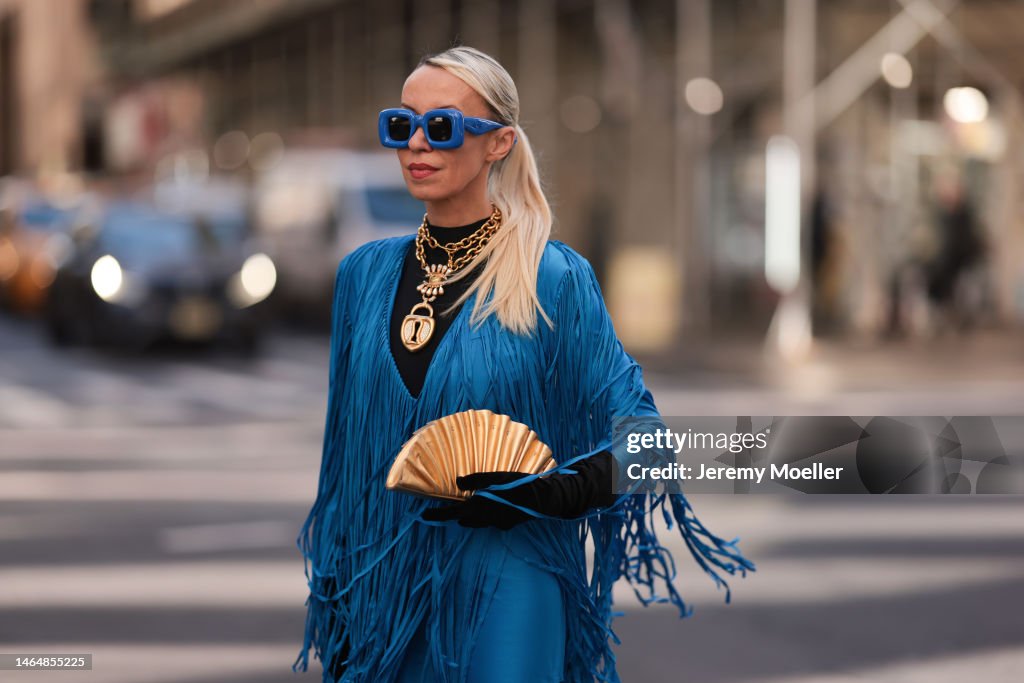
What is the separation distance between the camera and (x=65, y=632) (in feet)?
22.0

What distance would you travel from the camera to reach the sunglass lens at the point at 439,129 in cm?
313

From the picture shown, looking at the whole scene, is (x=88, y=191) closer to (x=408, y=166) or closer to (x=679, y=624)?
(x=679, y=624)

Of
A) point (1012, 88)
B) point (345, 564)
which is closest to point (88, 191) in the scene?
point (1012, 88)

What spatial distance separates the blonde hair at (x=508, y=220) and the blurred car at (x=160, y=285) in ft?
53.5

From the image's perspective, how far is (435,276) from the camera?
3.25m

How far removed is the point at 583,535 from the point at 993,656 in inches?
146

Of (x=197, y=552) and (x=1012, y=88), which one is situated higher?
(x=1012, y=88)

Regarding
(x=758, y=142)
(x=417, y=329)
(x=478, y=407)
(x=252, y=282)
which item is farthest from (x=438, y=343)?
(x=758, y=142)

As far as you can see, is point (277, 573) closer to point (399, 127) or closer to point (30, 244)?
point (399, 127)

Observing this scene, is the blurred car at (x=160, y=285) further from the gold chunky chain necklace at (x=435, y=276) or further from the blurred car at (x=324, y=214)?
the gold chunky chain necklace at (x=435, y=276)

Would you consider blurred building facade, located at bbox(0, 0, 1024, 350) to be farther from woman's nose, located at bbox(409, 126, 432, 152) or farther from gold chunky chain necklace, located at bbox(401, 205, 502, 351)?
woman's nose, located at bbox(409, 126, 432, 152)

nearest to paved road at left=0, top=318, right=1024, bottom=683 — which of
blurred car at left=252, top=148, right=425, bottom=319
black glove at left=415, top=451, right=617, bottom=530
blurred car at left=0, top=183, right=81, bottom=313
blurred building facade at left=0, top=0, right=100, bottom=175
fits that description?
black glove at left=415, top=451, right=617, bottom=530

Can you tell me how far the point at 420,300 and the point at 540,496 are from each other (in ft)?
1.60

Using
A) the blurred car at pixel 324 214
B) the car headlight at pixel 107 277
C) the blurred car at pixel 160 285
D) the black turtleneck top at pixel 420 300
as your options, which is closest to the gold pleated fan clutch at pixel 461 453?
the black turtleneck top at pixel 420 300
